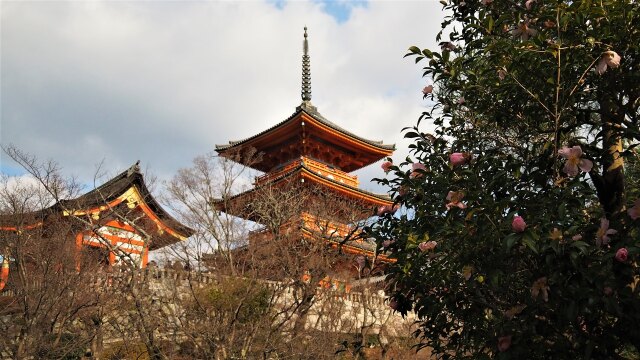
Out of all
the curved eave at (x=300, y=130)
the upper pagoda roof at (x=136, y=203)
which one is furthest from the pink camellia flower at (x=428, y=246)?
the curved eave at (x=300, y=130)

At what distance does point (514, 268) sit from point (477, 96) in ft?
5.24

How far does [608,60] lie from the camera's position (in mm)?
2857

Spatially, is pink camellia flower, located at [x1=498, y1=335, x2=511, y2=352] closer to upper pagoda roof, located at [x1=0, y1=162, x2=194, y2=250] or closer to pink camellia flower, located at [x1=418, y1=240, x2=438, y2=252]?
pink camellia flower, located at [x1=418, y1=240, x2=438, y2=252]

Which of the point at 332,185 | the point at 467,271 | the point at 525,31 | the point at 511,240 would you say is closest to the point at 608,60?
the point at 525,31

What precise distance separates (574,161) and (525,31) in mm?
982

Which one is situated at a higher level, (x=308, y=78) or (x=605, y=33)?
(x=308, y=78)

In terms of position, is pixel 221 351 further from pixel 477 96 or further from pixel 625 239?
pixel 625 239

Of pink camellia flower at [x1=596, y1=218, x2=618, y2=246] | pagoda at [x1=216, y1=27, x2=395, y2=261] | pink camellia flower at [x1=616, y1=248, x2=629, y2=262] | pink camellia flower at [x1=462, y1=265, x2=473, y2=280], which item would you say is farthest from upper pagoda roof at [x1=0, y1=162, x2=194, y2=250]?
pink camellia flower at [x1=616, y1=248, x2=629, y2=262]

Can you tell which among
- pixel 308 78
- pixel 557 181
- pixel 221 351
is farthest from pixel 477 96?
pixel 308 78

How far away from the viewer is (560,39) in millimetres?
3039

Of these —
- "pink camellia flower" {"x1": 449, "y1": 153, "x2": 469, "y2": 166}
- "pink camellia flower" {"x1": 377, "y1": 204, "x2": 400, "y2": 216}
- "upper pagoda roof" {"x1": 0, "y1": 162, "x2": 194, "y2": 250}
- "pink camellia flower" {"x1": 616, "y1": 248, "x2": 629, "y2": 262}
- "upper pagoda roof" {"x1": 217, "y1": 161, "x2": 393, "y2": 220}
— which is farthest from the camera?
"upper pagoda roof" {"x1": 217, "y1": 161, "x2": 393, "y2": 220}

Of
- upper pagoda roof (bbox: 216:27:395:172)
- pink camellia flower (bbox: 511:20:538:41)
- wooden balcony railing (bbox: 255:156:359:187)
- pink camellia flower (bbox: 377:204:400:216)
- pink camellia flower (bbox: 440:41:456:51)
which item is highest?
upper pagoda roof (bbox: 216:27:395:172)

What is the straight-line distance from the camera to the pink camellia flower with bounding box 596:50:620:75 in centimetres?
283

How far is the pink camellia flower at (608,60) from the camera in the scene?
9.29ft
